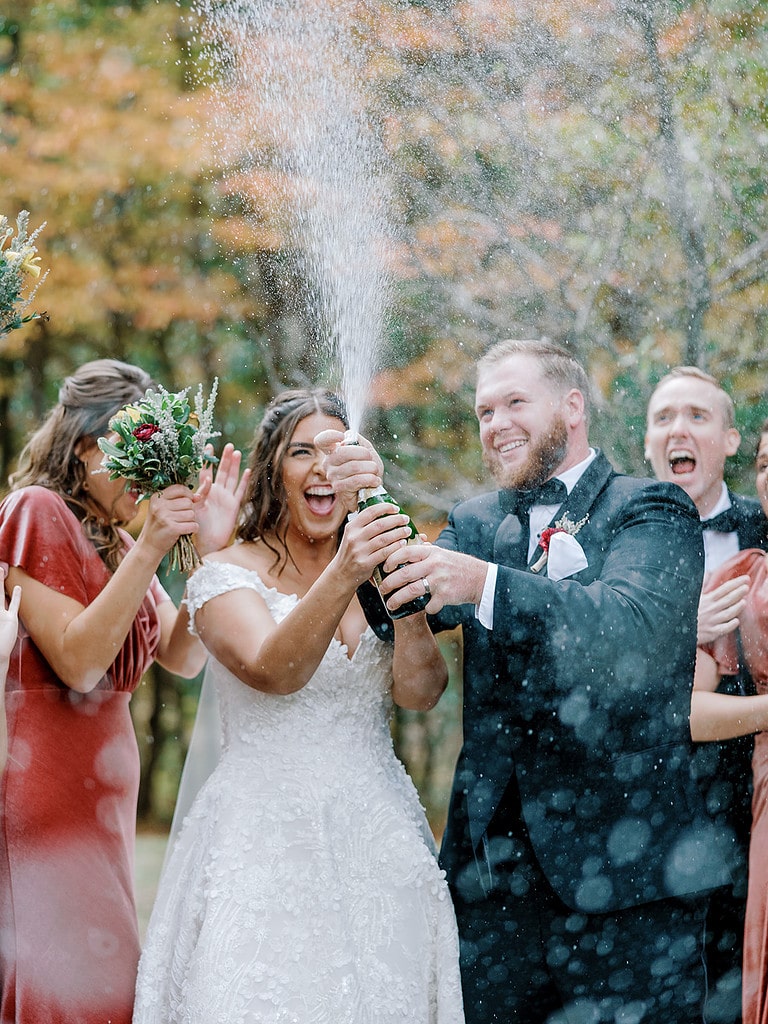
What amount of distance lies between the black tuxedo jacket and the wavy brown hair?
106 centimetres

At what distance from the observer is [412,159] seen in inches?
176

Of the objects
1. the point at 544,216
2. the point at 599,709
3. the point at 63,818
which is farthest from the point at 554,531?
the point at 544,216

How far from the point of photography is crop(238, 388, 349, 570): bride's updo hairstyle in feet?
10.2

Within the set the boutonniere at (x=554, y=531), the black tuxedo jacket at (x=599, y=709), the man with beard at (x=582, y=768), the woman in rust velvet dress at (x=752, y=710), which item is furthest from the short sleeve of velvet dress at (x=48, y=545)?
the woman in rust velvet dress at (x=752, y=710)

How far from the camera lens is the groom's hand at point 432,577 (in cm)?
251

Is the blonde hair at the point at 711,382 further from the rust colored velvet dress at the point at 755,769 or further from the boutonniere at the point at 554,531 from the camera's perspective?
the boutonniere at the point at 554,531

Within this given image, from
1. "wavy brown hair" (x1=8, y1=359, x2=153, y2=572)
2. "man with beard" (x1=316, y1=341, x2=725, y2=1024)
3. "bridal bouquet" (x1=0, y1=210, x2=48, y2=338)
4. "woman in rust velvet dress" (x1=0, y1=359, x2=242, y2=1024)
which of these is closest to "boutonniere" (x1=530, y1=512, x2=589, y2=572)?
"man with beard" (x1=316, y1=341, x2=725, y2=1024)

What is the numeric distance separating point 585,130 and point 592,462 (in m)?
1.79

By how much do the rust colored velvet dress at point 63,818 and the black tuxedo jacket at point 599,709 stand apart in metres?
0.95

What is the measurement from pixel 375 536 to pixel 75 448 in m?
1.15

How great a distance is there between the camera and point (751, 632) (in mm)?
3146

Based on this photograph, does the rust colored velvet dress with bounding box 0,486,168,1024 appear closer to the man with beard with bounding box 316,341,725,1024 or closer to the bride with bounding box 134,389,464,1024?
the bride with bounding box 134,389,464,1024

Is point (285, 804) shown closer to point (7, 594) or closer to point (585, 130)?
point (7, 594)

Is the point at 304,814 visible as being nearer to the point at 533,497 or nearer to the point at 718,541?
the point at 533,497
